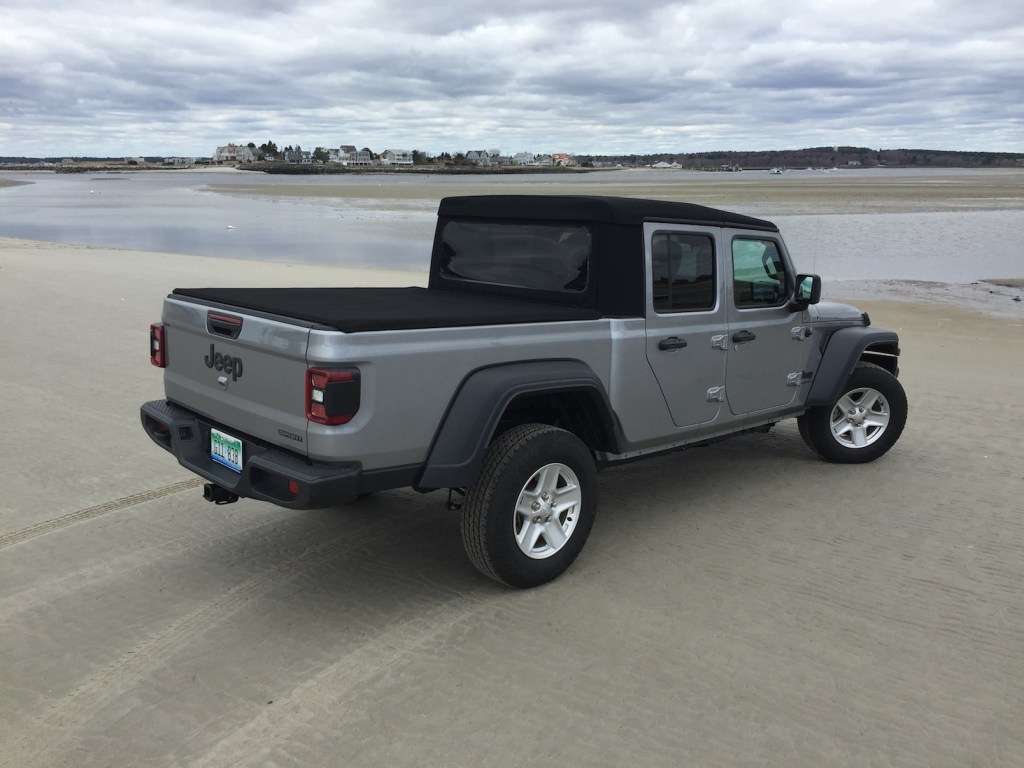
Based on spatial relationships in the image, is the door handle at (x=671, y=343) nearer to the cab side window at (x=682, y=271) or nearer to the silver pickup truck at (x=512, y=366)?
the silver pickup truck at (x=512, y=366)

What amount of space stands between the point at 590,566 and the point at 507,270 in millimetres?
1744

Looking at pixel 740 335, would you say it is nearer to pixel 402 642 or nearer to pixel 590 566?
pixel 590 566

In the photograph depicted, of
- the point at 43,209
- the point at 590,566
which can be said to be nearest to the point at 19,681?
the point at 590,566

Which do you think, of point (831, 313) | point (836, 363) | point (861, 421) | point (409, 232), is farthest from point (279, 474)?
point (409, 232)

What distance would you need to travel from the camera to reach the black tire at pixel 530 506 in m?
3.70

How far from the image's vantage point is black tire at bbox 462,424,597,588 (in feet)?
12.1

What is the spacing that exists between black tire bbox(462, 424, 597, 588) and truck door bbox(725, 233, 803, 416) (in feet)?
4.48

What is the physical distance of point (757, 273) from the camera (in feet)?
16.9

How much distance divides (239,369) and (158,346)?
3.25 ft

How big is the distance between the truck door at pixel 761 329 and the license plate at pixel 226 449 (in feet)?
8.90

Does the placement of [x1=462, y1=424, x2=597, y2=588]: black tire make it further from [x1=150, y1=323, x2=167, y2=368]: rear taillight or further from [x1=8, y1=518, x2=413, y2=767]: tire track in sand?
[x1=150, y1=323, x2=167, y2=368]: rear taillight

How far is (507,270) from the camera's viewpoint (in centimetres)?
489

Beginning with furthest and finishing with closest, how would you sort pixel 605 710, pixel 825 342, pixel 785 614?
pixel 825 342 → pixel 785 614 → pixel 605 710

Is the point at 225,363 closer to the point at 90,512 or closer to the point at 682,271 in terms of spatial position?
the point at 90,512
